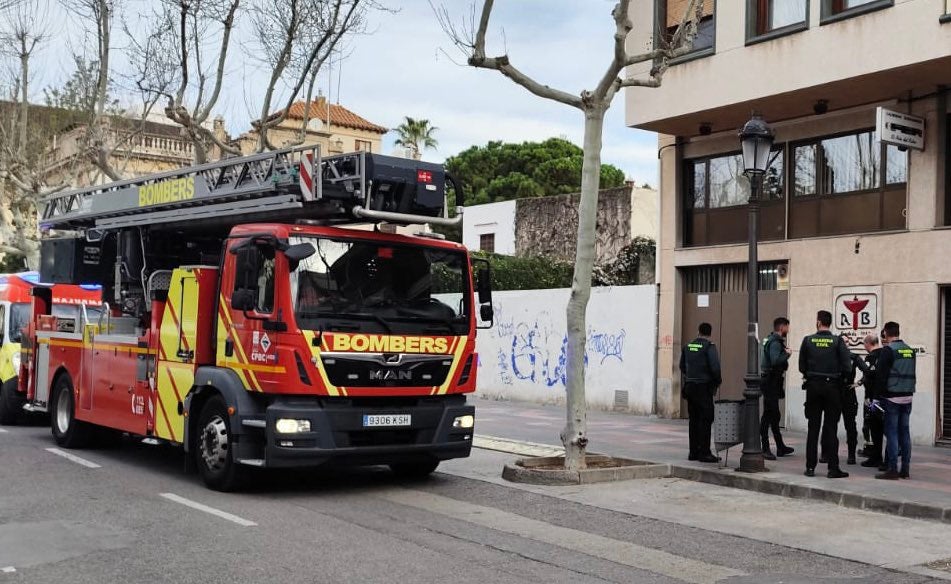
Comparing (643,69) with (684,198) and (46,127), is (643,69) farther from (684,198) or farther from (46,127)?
(46,127)

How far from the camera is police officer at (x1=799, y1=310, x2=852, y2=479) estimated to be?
461 inches

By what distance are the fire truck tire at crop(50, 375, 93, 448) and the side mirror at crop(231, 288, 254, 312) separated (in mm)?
4913

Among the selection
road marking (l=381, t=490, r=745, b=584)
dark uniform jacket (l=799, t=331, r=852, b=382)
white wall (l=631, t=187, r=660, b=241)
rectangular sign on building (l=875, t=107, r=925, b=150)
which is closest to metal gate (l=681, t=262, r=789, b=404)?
rectangular sign on building (l=875, t=107, r=925, b=150)

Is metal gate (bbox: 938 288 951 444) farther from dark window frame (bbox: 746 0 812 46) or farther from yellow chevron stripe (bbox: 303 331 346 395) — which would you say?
yellow chevron stripe (bbox: 303 331 346 395)

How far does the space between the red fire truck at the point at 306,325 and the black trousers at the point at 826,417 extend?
157 inches

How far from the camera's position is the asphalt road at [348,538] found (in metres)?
7.06

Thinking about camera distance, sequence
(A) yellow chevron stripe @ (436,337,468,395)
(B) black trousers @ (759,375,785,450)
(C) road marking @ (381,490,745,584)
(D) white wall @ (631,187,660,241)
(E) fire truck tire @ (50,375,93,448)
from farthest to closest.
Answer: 1. (D) white wall @ (631,187,660,241)
2. (E) fire truck tire @ (50,375,93,448)
3. (B) black trousers @ (759,375,785,450)
4. (A) yellow chevron stripe @ (436,337,468,395)
5. (C) road marking @ (381,490,745,584)

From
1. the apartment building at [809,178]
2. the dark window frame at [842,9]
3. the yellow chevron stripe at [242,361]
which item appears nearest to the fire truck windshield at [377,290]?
the yellow chevron stripe at [242,361]

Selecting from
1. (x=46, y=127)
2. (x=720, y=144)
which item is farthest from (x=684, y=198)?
(x=46, y=127)

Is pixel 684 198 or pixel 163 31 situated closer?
pixel 684 198

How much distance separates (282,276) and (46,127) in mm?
24548

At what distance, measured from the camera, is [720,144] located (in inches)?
744

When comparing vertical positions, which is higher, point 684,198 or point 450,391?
point 684,198

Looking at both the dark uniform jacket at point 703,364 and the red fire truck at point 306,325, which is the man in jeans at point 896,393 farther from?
the red fire truck at point 306,325
